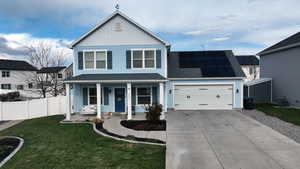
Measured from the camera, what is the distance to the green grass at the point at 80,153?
20.2ft

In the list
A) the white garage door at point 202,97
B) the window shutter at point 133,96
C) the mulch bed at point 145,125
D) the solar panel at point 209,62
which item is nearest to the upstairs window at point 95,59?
the window shutter at point 133,96

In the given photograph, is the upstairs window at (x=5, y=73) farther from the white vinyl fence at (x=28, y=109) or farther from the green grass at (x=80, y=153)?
the green grass at (x=80, y=153)

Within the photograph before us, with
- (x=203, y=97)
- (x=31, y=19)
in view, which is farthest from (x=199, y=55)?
(x=31, y=19)

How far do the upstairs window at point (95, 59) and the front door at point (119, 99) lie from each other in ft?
7.04

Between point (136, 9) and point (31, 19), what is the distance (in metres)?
10.8

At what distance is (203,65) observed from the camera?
17312mm

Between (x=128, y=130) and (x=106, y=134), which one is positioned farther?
(x=128, y=130)

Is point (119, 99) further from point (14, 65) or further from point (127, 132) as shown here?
point (14, 65)

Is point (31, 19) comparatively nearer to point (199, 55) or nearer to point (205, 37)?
point (199, 55)

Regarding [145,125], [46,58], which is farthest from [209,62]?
[46,58]

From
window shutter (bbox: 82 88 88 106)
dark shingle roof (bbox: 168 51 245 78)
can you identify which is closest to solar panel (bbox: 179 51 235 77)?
dark shingle roof (bbox: 168 51 245 78)

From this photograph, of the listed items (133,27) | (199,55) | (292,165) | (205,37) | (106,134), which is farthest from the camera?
(205,37)

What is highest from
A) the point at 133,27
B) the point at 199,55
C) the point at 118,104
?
the point at 133,27

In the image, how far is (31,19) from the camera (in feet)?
63.6
